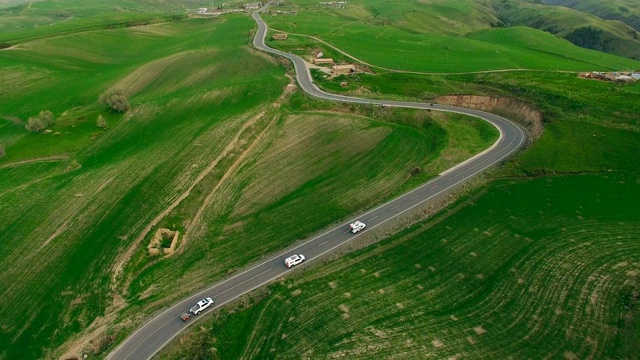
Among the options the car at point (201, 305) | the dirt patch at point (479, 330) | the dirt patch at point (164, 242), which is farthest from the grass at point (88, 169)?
the dirt patch at point (479, 330)

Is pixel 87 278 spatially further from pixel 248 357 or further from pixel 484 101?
pixel 484 101

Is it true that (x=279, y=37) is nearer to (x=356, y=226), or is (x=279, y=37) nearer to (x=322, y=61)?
(x=322, y=61)

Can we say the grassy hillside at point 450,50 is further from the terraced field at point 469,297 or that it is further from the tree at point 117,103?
the terraced field at point 469,297

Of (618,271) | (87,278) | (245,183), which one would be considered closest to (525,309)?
(618,271)

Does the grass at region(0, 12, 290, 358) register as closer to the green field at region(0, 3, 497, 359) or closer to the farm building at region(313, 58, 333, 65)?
the green field at region(0, 3, 497, 359)

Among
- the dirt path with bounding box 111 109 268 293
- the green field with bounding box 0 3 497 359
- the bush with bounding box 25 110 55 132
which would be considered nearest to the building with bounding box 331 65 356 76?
the green field with bounding box 0 3 497 359

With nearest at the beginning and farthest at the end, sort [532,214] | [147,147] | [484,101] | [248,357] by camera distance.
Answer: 1. [248,357]
2. [532,214]
3. [147,147]
4. [484,101]

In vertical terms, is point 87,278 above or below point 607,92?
below
